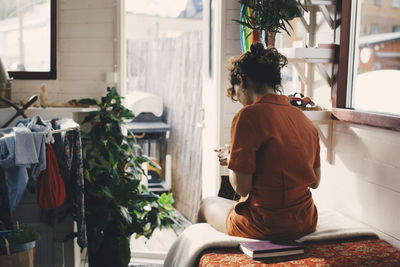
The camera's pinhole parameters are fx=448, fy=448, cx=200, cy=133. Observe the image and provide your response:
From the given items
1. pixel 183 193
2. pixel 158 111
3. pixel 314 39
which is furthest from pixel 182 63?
pixel 314 39

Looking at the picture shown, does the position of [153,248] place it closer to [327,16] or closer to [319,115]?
[319,115]

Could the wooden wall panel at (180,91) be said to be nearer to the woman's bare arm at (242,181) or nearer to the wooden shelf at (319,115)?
the wooden shelf at (319,115)

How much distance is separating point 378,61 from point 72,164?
6.13ft

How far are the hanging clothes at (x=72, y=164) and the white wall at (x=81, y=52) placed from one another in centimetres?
86

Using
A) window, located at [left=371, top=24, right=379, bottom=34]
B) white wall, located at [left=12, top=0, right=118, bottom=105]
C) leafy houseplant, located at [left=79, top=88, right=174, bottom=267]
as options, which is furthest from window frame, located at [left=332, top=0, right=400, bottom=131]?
white wall, located at [left=12, top=0, right=118, bottom=105]

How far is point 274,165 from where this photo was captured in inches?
79.5

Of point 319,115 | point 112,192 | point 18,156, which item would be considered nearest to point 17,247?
point 18,156

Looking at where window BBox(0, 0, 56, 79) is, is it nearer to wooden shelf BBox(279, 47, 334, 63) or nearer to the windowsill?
wooden shelf BBox(279, 47, 334, 63)

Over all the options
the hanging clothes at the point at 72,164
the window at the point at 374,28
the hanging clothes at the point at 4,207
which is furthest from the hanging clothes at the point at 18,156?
the window at the point at 374,28

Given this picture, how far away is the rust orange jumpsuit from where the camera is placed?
1.99 m

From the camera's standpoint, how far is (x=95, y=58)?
368cm

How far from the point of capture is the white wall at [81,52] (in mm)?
3641

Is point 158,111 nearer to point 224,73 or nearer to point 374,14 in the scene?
point 224,73

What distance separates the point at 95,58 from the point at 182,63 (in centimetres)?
188
